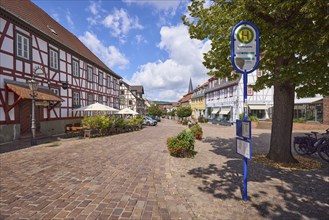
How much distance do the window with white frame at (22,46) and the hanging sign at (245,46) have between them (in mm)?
13945

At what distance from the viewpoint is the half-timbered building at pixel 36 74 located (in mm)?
11797

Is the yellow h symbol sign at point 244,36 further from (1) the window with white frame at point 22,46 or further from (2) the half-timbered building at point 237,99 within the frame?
(2) the half-timbered building at point 237,99

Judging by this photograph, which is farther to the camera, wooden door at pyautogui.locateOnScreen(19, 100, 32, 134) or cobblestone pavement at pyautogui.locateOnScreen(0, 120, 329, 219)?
wooden door at pyautogui.locateOnScreen(19, 100, 32, 134)

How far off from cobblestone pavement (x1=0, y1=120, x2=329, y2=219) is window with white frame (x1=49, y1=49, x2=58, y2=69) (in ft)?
36.8

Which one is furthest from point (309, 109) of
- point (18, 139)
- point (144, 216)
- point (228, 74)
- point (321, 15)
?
point (18, 139)

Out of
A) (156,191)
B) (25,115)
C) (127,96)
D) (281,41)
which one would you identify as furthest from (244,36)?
(127,96)

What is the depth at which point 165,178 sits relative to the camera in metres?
5.60

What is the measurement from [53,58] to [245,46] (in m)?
16.8

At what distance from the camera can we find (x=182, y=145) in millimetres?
8062

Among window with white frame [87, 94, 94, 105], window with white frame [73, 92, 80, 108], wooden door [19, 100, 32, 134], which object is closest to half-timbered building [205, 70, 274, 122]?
window with white frame [87, 94, 94, 105]

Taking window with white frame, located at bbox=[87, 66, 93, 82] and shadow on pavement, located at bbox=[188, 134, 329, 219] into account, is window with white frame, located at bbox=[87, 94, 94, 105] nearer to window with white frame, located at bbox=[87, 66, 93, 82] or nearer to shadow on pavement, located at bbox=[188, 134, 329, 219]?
window with white frame, located at bbox=[87, 66, 93, 82]

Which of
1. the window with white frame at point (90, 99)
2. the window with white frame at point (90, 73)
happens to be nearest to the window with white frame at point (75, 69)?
the window with white frame at point (90, 73)

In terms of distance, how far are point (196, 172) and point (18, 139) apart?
1224cm

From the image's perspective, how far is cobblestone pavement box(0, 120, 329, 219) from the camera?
3.69 metres
